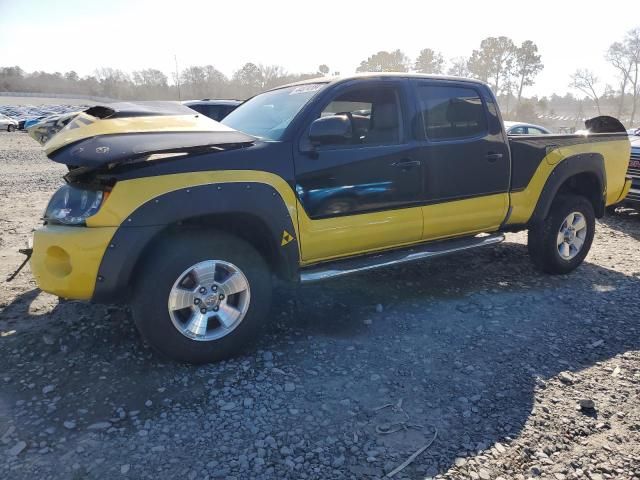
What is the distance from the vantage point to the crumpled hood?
9.14 ft

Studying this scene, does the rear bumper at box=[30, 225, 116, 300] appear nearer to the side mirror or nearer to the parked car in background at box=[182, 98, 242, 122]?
the side mirror

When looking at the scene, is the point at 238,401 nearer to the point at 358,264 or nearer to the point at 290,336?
the point at 290,336

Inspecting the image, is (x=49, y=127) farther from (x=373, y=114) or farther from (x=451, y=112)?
(x=451, y=112)

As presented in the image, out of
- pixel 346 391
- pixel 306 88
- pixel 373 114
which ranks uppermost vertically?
pixel 306 88

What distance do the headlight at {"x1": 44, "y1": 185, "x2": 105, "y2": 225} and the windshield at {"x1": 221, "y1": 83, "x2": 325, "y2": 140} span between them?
4.18 ft

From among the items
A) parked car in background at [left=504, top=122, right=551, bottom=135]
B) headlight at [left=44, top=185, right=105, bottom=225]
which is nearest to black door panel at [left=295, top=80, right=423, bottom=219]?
headlight at [left=44, top=185, right=105, bottom=225]

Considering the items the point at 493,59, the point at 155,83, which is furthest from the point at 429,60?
the point at 155,83

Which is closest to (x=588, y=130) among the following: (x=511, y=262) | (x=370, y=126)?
(x=511, y=262)

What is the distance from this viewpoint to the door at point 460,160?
4.10 meters

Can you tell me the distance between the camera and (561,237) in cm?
510

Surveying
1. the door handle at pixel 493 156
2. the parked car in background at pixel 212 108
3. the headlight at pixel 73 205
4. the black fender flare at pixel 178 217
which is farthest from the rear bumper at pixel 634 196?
the headlight at pixel 73 205

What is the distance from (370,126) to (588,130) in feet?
12.0

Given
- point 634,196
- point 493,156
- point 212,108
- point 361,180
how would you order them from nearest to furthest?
point 361,180, point 493,156, point 634,196, point 212,108

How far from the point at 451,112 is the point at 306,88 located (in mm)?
1355
